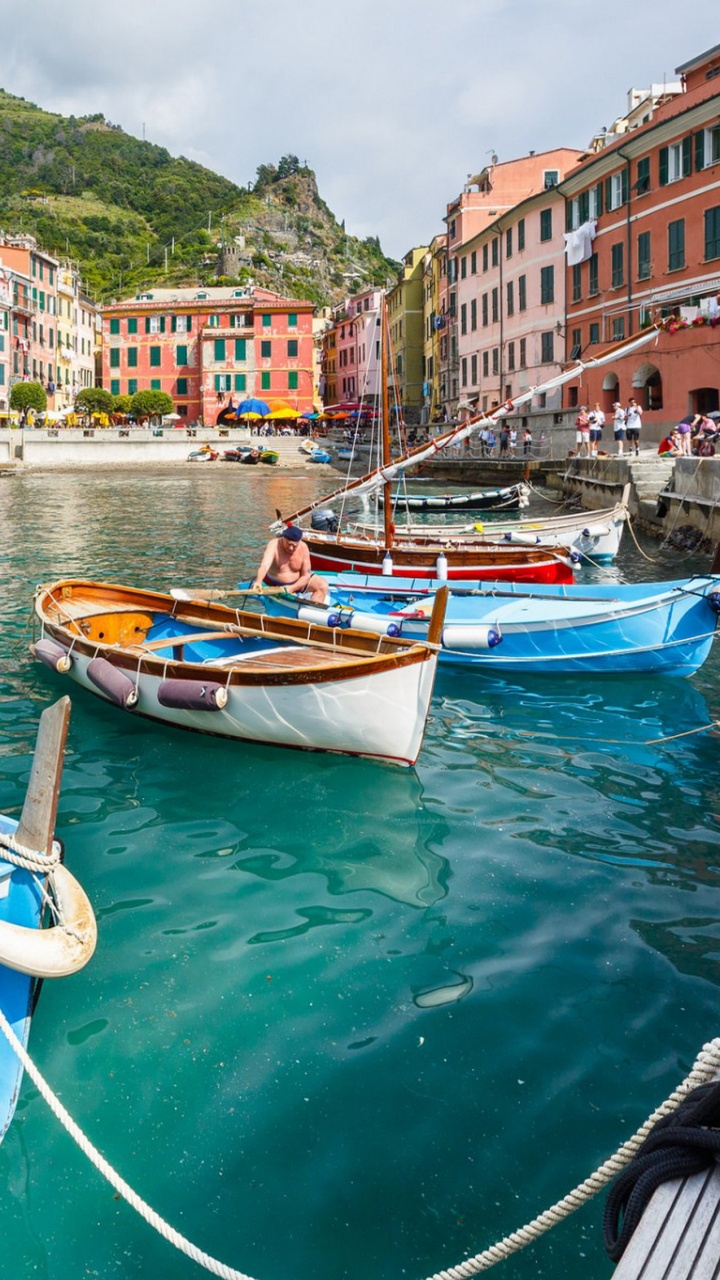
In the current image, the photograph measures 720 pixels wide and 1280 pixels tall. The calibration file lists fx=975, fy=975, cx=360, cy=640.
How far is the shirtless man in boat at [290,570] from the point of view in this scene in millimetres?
12680

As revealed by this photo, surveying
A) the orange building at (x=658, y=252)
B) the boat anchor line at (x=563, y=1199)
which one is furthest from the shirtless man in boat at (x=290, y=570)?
the orange building at (x=658, y=252)

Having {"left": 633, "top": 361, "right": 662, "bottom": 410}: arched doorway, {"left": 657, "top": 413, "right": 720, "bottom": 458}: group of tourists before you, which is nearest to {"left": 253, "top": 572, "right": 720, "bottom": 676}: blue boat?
{"left": 657, "top": 413, "right": 720, "bottom": 458}: group of tourists

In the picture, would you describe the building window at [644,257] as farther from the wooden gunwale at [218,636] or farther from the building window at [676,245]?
the wooden gunwale at [218,636]

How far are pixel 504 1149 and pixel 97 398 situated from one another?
259 ft

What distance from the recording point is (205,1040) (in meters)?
4.61

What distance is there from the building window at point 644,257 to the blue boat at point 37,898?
40.6 metres

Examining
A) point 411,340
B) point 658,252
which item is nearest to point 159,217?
point 411,340

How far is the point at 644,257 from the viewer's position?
3959cm

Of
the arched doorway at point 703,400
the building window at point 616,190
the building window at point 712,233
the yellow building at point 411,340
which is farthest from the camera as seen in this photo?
the yellow building at point 411,340

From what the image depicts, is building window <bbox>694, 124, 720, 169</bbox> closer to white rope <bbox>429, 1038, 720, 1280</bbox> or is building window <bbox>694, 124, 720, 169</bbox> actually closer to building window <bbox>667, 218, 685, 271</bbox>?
A: building window <bbox>667, 218, 685, 271</bbox>

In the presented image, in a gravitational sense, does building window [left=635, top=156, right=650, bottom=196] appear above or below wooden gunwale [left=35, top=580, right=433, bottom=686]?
above

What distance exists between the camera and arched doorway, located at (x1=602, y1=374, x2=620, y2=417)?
4250 centimetres

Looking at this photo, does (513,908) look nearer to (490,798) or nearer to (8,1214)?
(490,798)

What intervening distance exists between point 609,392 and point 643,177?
8643 millimetres
